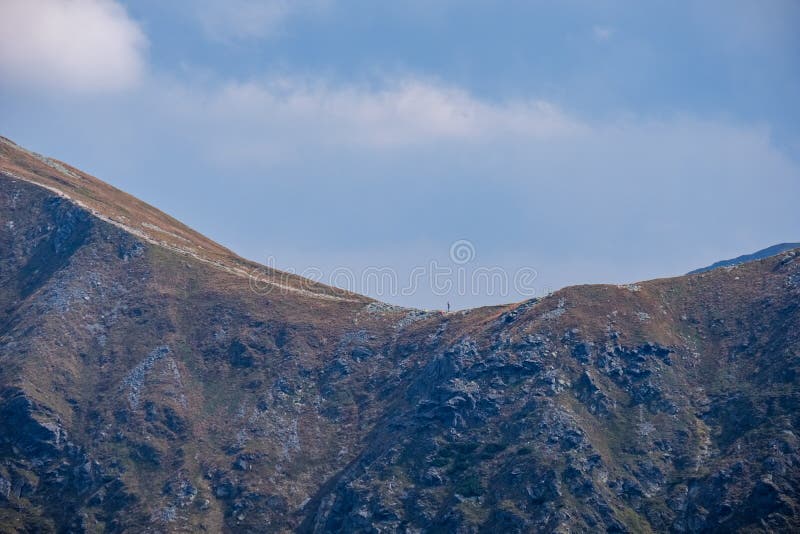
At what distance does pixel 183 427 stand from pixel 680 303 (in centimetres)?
9321

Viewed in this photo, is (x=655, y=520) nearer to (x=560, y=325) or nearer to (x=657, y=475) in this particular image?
(x=657, y=475)

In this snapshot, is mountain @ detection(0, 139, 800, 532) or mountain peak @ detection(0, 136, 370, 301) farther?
mountain peak @ detection(0, 136, 370, 301)

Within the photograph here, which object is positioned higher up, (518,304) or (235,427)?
(518,304)

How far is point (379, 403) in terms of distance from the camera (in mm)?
142500

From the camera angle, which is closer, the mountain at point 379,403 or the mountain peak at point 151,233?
the mountain at point 379,403

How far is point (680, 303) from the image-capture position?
146500 mm

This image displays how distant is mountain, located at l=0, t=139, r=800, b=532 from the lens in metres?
111

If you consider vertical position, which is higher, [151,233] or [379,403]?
[151,233]

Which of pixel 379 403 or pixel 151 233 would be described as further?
pixel 151 233

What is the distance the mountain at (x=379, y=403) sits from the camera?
111250mm

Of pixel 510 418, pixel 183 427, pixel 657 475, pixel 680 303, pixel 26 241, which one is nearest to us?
pixel 657 475

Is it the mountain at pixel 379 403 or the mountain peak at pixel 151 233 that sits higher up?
the mountain peak at pixel 151 233

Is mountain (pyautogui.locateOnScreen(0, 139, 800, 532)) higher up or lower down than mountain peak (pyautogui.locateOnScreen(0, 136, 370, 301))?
lower down

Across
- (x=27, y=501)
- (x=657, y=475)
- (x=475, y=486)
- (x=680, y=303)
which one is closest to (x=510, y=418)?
(x=475, y=486)
